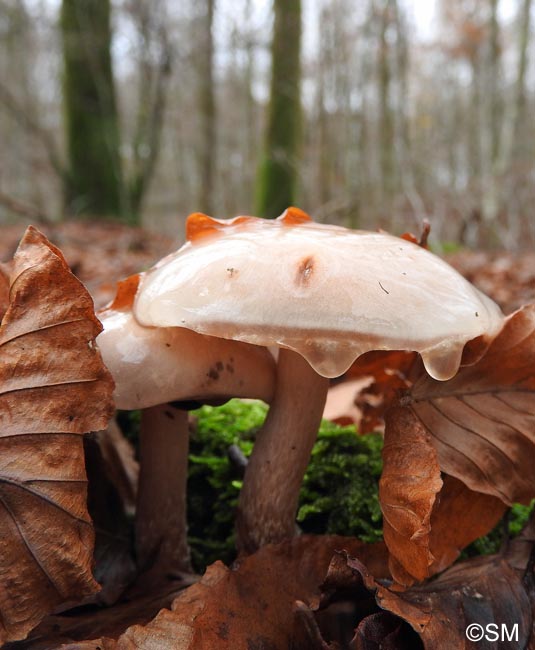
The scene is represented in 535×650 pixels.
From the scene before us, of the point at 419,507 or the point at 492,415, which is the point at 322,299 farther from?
the point at 492,415

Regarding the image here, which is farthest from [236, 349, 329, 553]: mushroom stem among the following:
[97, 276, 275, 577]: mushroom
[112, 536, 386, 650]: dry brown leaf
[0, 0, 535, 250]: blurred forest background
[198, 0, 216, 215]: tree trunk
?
[198, 0, 216, 215]: tree trunk

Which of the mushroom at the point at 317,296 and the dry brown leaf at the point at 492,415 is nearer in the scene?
the mushroom at the point at 317,296

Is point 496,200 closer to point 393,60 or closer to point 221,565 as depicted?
point 393,60

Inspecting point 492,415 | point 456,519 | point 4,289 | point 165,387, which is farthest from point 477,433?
point 4,289

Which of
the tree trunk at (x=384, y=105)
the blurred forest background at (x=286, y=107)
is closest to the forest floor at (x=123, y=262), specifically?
the blurred forest background at (x=286, y=107)

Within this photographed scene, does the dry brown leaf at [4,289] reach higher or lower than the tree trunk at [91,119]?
higher

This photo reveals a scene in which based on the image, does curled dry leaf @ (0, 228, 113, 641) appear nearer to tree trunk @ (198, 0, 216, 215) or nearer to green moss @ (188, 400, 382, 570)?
green moss @ (188, 400, 382, 570)

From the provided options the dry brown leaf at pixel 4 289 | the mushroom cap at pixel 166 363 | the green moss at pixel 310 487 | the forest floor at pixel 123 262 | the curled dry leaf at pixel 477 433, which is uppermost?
the dry brown leaf at pixel 4 289

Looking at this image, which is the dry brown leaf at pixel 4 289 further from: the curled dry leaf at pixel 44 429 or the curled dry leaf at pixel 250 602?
the curled dry leaf at pixel 250 602
